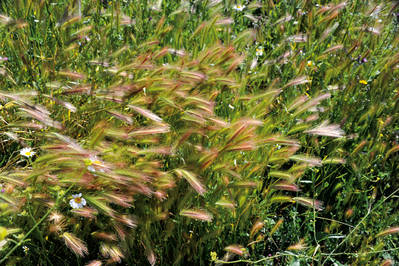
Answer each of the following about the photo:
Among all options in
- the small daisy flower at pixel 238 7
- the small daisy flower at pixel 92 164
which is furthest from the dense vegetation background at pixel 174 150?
the small daisy flower at pixel 238 7

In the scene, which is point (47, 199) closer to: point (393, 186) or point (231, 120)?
point (231, 120)

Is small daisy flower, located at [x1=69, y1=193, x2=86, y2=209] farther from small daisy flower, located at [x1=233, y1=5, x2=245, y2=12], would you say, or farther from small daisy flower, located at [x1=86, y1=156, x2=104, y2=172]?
small daisy flower, located at [x1=233, y1=5, x2=245, y2=12]

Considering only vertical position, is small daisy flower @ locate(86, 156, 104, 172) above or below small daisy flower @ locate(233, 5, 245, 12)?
below

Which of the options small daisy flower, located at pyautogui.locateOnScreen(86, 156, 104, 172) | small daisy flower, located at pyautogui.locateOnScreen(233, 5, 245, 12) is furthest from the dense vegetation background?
small daisy flower, located at pyautogui.locateOnScreen(233, 5, 245, 12)

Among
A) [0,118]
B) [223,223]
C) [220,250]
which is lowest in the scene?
[220,250]

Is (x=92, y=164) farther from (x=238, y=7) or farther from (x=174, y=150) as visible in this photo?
(x=238, y=7)

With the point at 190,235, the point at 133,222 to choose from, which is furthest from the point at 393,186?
the point at 133,222

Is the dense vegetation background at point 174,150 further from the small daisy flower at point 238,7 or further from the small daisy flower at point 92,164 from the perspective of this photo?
the small daisy flower at point 238,7

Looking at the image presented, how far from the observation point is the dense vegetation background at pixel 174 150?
189cm

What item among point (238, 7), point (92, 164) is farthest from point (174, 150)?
point (238, 7)

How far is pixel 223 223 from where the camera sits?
7.15ft

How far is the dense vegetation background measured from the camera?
6.19 feet

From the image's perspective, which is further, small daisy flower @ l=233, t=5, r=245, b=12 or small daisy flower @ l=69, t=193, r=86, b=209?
small daisy flower @ l=233, t=5, r=245, b=12

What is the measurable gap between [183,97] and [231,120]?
0.41 metres
